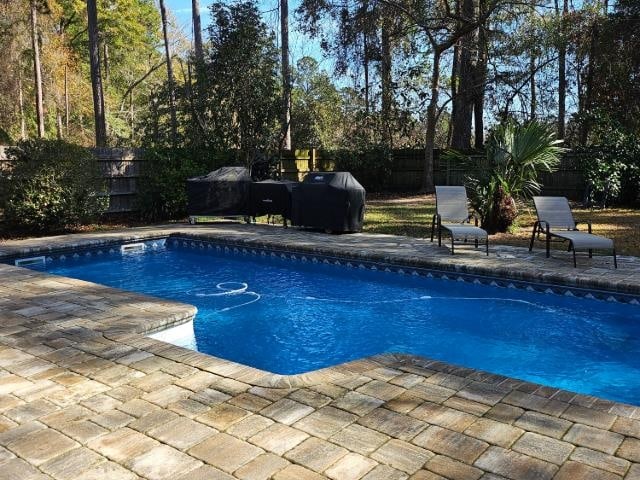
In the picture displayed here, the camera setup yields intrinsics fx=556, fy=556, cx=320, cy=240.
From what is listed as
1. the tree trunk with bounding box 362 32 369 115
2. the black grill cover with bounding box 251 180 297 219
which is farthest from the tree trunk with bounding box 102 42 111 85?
the black grill cover with bounding box 251 180 297 219

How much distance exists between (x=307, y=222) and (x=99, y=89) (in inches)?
348

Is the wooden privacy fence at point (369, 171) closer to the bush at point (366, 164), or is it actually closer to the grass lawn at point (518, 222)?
the bush at point (366, 164)

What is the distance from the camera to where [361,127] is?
1923 cm

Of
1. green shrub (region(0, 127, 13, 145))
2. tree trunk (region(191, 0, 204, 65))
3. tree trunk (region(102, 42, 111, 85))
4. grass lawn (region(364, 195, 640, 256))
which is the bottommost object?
grass lawn (region(364, 195, 640, 256))

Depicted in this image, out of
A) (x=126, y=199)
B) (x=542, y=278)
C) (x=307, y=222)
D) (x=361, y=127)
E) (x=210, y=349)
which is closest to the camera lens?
(x=210, y=349)

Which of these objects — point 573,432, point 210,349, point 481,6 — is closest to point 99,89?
point 481,6

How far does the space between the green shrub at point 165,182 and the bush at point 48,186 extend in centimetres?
167

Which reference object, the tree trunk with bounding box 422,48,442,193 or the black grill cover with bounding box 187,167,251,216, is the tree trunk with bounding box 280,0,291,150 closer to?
the black grill cover with bounding box 187,167,251,216

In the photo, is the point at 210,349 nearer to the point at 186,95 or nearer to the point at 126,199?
the point at 126,199

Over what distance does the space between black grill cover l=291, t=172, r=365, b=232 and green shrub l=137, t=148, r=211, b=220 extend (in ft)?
10.7

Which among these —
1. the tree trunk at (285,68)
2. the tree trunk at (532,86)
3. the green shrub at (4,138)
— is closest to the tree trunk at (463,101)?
the tree trunk at (532,86)

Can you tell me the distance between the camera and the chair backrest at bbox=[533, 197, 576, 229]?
24.2 ft

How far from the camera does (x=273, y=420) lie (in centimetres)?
271

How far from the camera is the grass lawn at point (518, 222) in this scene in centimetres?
874
